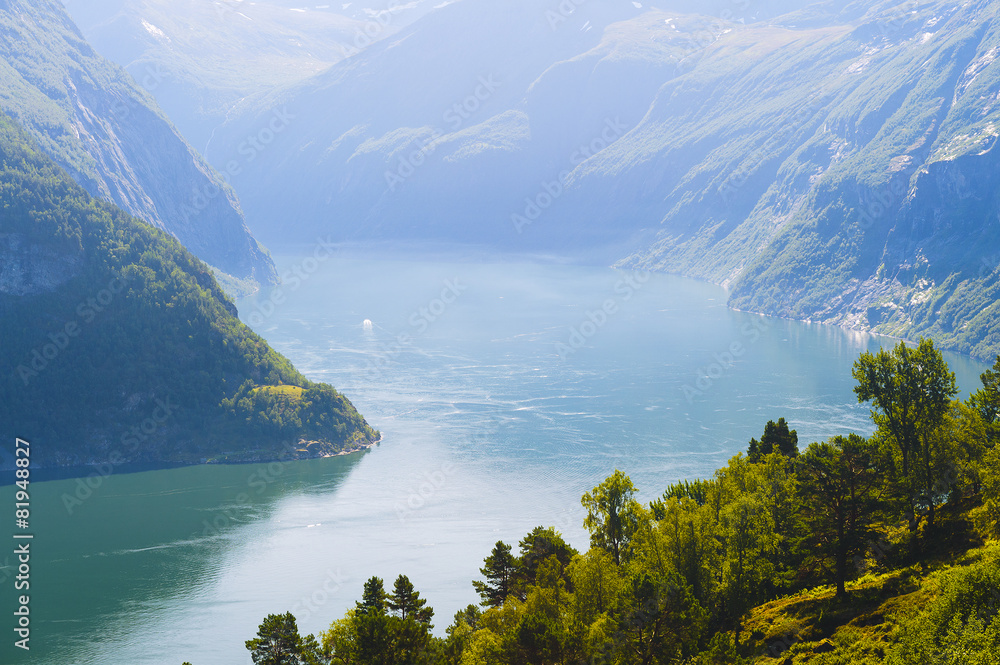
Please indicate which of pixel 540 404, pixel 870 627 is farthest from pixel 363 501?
pixel 870 627

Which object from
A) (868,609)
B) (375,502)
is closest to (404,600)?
(868,609)

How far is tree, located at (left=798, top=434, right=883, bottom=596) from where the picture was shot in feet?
170

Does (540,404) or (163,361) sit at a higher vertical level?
(163,361)

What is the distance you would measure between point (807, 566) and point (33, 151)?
184 meters

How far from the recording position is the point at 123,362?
153625mm

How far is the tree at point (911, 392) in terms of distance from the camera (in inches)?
2301

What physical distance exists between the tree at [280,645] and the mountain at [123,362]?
9491 cm

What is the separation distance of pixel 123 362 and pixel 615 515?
118536 millimetres

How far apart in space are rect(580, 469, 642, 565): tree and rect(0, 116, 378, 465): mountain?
298 ft

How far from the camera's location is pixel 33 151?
186250 mm

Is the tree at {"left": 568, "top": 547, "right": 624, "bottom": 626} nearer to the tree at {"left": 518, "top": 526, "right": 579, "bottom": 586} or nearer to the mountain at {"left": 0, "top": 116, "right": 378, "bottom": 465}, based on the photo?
the tree at {"left": 518, "top": 526, "right": 579, "bottom": 586}

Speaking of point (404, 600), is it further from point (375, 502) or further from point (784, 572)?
point (375, 502)

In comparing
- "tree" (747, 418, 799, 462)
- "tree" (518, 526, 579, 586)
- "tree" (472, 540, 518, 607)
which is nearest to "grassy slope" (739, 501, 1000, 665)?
"tree" (518, 526, 579, 586)

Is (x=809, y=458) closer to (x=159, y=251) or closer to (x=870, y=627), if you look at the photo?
(x=870, y=627)
